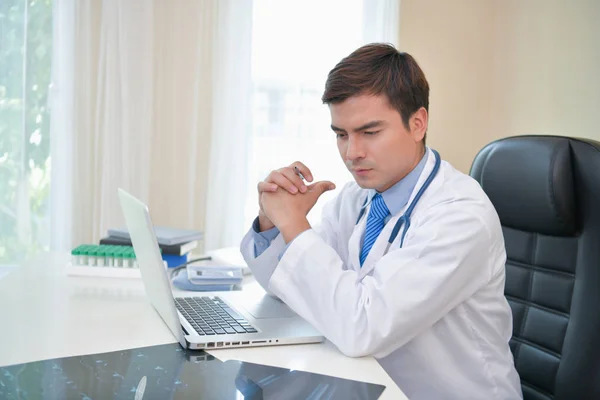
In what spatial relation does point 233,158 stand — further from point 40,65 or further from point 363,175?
point 363,175

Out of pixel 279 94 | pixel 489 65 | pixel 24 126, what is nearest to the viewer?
pixel 24 126

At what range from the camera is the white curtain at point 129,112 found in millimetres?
3152

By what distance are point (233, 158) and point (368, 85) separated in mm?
2106

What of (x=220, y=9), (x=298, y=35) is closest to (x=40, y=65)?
(x=220, y=9)

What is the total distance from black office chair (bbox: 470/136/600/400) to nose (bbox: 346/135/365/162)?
414mm

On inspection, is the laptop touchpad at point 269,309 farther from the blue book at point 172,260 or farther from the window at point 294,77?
the window at point 294,77

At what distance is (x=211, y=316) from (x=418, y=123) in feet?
1.96

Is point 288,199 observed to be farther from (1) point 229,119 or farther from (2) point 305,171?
(1) point 229,119

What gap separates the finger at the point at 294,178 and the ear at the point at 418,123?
26cm

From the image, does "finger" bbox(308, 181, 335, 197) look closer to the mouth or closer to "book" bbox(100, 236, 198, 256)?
the mouth

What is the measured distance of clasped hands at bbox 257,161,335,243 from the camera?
3.99 feet

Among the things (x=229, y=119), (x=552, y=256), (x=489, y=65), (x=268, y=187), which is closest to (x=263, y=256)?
(x=268, y=187)

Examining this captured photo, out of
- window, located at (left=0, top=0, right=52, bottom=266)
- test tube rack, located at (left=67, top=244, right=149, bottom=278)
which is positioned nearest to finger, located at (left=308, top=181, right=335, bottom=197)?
test tube rack, located at (left=67, top=244, right=149, bottom=278)

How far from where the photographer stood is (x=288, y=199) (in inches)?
49.8
